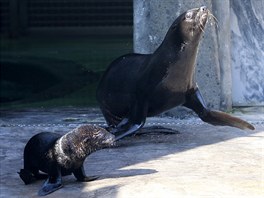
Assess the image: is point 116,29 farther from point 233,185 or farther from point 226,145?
point 233,185

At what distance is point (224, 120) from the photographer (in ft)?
18.8

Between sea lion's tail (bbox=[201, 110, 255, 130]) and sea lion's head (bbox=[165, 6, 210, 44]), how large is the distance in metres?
0.57

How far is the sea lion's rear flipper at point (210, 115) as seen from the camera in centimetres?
570

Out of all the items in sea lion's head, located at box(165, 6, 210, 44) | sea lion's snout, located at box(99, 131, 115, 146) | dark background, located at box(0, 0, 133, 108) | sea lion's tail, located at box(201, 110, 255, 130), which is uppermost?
sea lion's head, located at box(165, 6, 210, 44)

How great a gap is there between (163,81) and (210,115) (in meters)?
0.44

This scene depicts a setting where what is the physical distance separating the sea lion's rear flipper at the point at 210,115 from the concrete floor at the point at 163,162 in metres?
0.17

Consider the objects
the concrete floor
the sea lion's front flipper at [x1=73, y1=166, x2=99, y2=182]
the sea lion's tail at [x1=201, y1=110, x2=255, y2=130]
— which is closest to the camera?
the concrete floor

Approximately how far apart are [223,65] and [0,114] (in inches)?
83.5

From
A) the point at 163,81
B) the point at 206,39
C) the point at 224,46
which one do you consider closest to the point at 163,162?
the point at 163,81

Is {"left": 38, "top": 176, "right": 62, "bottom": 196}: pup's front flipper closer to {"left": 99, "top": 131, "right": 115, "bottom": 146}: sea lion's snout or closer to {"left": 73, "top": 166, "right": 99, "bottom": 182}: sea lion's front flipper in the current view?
{"left": 73, "top": 166, "right": 99, "bottom": 182}: sea lion's front flipper

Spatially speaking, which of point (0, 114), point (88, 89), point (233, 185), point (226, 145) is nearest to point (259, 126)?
point (226, 145)

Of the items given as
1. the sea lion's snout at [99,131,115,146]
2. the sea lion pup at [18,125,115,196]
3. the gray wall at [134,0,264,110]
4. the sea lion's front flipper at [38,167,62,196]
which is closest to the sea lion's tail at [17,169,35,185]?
the sea lion pup at [18,125,115,196]

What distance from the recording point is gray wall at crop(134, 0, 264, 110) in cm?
696

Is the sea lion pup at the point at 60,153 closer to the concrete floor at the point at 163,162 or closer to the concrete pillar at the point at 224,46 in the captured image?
the concrete floor at the point at 163,162
